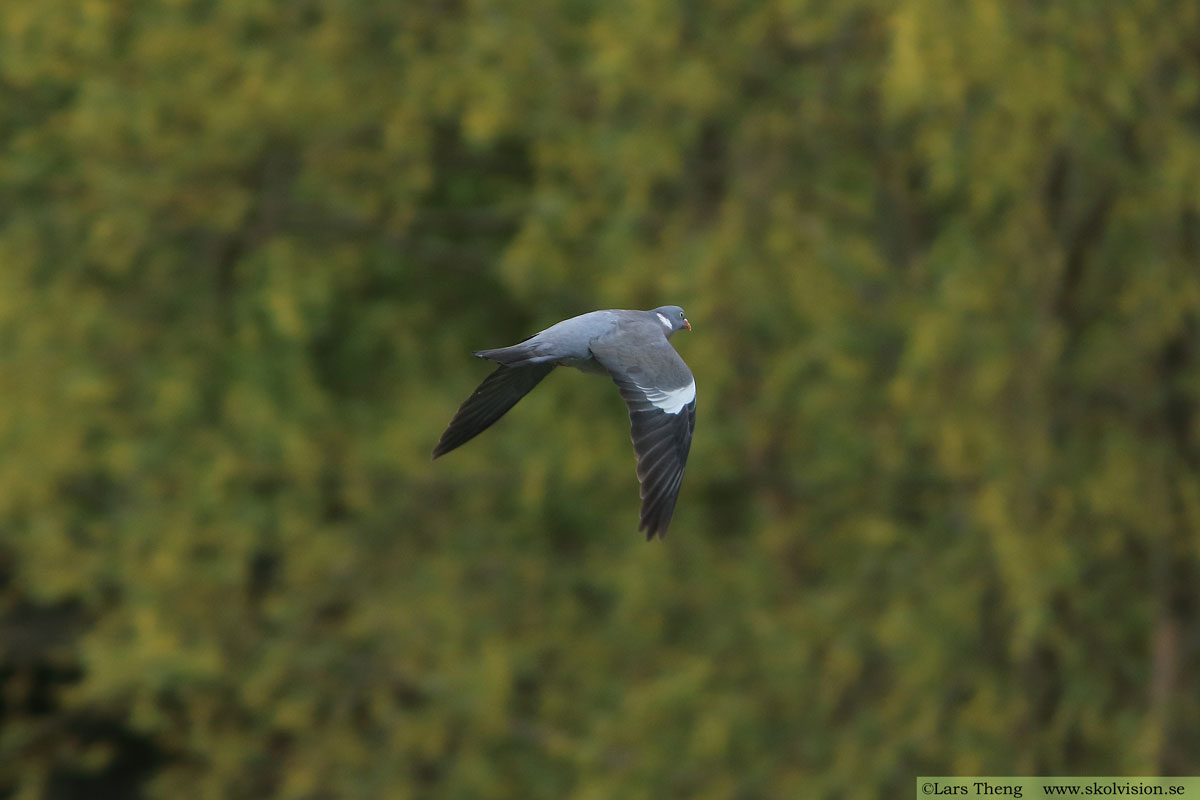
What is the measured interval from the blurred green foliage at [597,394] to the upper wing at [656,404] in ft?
11.8

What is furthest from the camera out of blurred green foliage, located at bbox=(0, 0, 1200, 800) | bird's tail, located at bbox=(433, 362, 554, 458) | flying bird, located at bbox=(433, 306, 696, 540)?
blurred green foliage, located at bbox=(0, 0, 1200, 800)

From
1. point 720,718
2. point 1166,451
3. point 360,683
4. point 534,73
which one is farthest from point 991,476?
point 360,683

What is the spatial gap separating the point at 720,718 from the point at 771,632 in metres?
0.55

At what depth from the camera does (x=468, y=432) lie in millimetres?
4309

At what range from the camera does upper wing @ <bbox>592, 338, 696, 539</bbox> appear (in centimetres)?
375

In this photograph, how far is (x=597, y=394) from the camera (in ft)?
30.8

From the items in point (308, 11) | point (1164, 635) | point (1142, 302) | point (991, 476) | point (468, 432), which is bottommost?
point (468, 432)

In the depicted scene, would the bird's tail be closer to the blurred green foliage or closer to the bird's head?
the bird's head

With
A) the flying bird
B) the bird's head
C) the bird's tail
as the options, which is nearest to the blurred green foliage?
the bird's head

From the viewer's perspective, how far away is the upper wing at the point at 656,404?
3748mm

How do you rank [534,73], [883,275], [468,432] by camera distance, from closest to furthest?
[468,432] → [883,275] → [534,73]

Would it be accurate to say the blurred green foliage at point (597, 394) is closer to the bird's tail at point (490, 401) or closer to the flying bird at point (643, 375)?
the bird's tail at point (490, 401)

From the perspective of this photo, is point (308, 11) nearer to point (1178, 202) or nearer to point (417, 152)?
point (417, 152)

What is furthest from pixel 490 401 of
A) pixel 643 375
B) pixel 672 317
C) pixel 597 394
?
pixel 597 394
